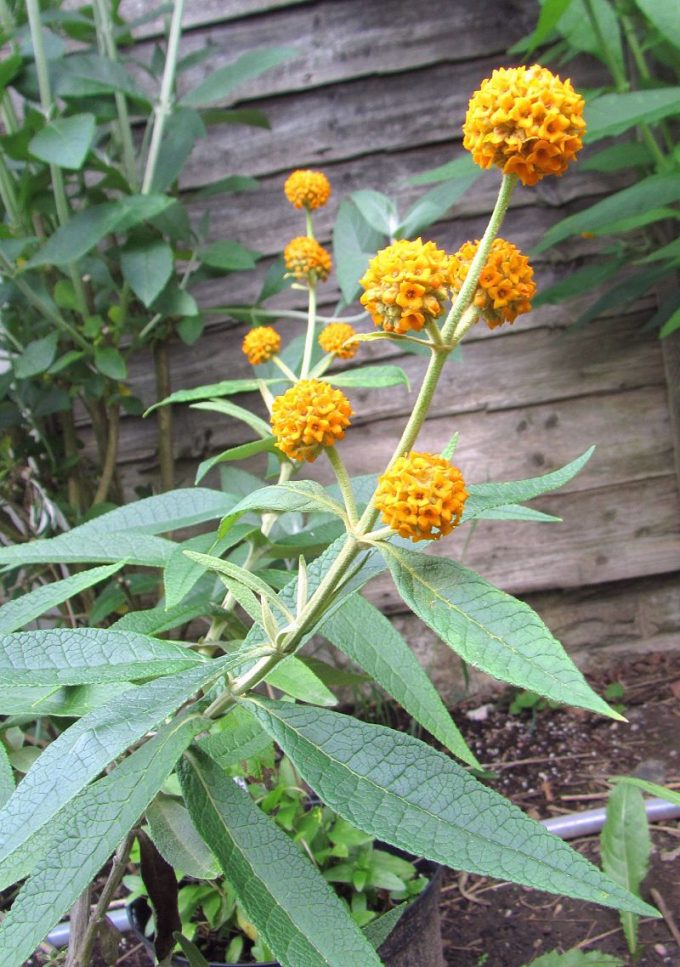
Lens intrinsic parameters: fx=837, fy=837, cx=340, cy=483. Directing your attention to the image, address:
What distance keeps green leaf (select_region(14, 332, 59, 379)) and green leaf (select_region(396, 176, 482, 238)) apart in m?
0.62

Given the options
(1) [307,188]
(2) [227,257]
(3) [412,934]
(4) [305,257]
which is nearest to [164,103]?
(2) [227,257]

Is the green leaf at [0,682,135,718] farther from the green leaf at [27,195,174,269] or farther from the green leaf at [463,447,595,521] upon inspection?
the green leaf at [27,195,174,269]

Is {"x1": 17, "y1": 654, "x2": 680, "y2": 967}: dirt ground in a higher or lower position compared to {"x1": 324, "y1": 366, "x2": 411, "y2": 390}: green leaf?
lower

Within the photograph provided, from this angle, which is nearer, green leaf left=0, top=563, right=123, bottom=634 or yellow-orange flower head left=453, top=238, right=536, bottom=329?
yellow-orange flower head left=453, top=238, right=536, bottom=329

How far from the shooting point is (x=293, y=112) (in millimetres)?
1723

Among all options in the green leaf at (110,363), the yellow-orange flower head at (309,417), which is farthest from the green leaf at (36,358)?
the yellow-orange flower head at (309,417)

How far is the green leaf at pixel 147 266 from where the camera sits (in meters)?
1.38

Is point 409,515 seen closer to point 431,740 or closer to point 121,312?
point 121,312

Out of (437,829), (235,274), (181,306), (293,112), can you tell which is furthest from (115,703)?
(293,112)

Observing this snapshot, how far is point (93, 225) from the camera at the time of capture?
1370 millimetres

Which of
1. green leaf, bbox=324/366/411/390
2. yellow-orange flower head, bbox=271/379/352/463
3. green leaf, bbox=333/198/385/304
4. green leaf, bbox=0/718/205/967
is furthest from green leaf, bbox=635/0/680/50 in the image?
green leaf, bbox=0/718/205/967

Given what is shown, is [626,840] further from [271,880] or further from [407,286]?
[407,286]

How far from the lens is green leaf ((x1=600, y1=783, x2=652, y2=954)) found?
1.29 meters

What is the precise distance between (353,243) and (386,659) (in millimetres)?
836
